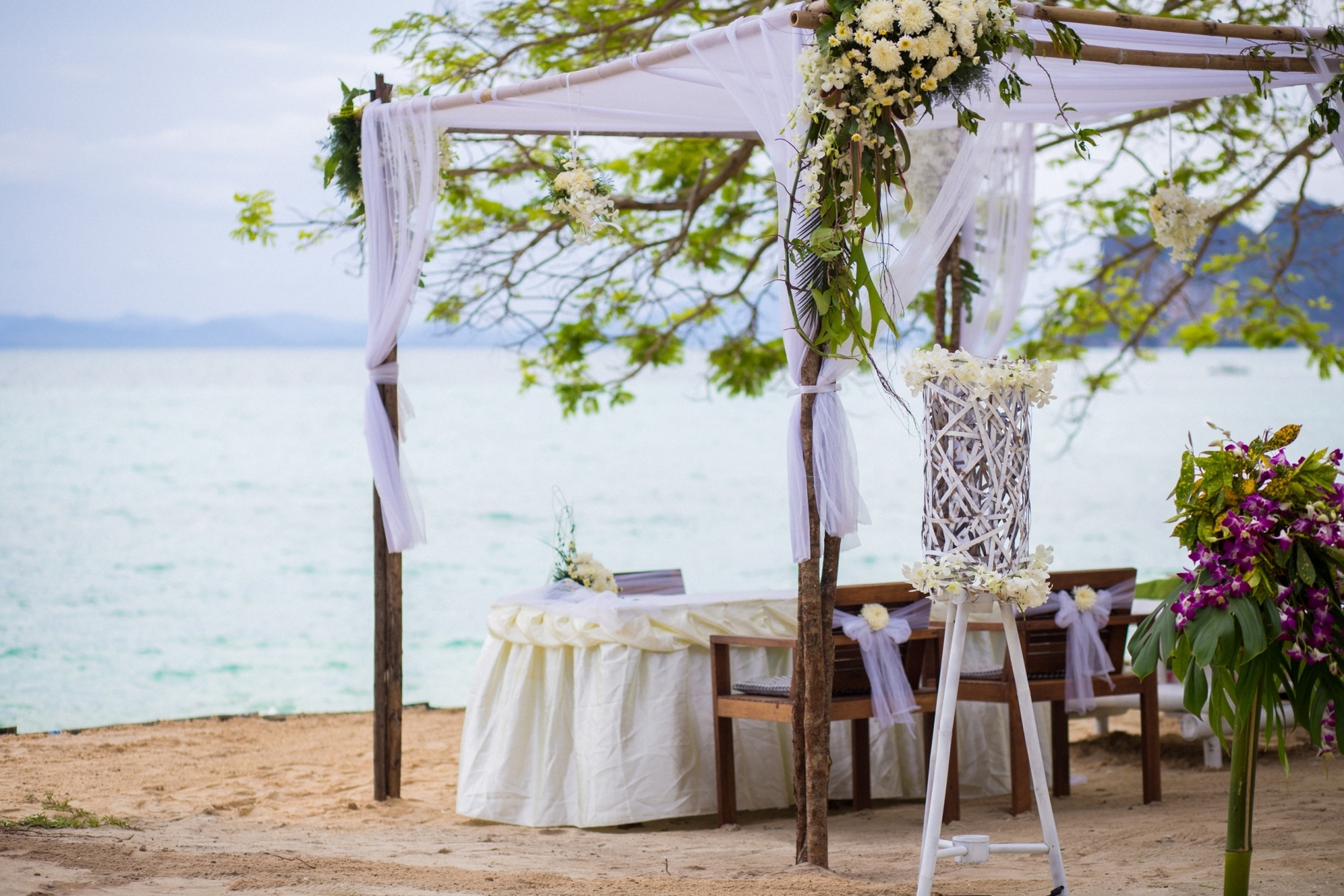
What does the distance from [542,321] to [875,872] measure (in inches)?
231

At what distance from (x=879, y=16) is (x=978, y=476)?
1.22 metres

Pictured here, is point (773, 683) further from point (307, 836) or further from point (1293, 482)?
point (1293, 482)

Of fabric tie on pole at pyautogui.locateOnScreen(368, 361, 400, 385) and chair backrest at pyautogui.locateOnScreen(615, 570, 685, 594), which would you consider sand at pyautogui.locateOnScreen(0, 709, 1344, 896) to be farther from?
fabric tie on pole at pyautogui.locateOnScreen(368, 361, 400, 385)

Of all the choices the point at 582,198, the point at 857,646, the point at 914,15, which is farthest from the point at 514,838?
the point at 914,15

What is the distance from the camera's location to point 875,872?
3785 millimetres

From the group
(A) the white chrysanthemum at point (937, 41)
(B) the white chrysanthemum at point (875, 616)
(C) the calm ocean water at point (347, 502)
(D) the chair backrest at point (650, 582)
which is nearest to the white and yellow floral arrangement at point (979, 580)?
(B) the white chrysanthemum at point (875, 616)

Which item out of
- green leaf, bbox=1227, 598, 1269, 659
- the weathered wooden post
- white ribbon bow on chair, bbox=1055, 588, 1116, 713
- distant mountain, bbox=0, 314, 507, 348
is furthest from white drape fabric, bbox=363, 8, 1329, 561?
distant mountain, bbox=0, 314, 507, 348

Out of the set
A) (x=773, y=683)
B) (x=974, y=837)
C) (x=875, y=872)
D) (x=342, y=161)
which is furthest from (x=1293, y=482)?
(x=342, y=161)

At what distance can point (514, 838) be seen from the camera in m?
4.52

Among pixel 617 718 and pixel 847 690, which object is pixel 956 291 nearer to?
pixel 847 690

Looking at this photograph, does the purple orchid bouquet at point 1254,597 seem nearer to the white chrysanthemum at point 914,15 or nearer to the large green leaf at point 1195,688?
the large green leaf at point 1195,688

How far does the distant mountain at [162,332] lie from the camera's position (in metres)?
31.6

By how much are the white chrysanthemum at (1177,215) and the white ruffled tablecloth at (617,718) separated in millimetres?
1784

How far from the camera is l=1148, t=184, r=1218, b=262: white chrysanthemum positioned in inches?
196
